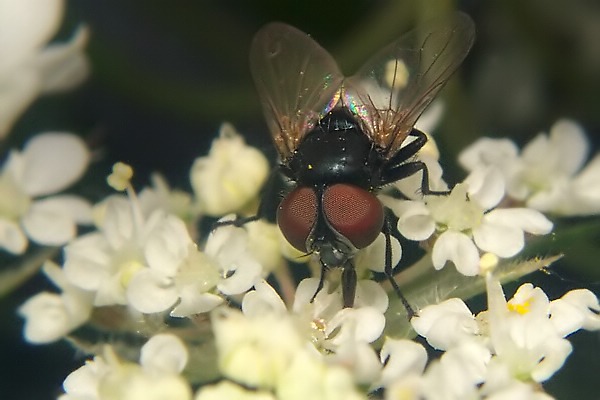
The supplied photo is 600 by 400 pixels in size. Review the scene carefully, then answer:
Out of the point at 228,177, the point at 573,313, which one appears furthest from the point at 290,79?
the point at 573,313

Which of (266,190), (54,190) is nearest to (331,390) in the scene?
(266,190)

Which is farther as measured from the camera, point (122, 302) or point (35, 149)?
point (35, 149)

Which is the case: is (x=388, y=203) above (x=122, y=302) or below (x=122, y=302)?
above

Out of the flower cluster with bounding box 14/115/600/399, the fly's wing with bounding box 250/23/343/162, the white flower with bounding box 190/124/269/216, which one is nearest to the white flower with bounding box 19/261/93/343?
the flower cluster with bounding box 14/115/600/399

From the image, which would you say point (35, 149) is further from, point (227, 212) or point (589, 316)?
point (589, 316)

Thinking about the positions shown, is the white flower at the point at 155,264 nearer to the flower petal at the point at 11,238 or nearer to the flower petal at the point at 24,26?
the flower petal at the point at 11,238

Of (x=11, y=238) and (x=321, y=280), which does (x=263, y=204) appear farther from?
(x=11, y=238)
